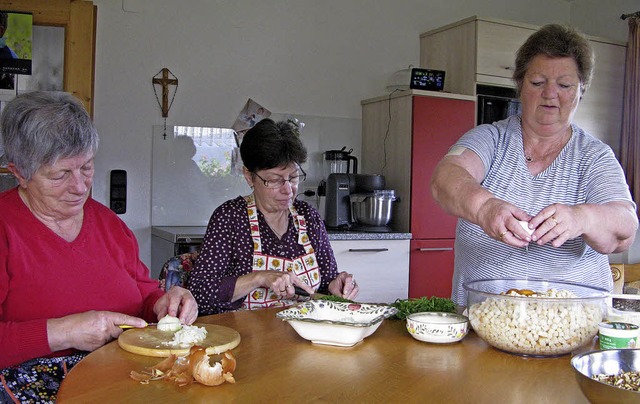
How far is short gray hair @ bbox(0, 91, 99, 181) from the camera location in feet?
5.49

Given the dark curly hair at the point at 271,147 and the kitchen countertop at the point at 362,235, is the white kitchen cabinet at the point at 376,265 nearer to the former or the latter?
the kitchen countertop at the point at 362,235

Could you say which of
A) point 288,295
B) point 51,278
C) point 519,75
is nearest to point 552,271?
point 519,75

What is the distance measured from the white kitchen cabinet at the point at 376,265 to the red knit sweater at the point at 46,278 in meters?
2.08

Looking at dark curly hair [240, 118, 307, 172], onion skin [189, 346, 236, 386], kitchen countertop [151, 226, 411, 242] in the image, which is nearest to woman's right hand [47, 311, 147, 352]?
onion skin [189, 346, 236, 386]

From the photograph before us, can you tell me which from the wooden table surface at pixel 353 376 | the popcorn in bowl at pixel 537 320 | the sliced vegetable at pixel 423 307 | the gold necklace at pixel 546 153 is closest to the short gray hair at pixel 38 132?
the wooden table surface at pixel 353 376

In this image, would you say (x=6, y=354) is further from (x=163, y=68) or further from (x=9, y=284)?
(x=163, y=68)

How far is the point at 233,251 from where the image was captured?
232cm

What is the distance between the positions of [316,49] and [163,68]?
1.09m

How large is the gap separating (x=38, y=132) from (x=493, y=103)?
3450 mm

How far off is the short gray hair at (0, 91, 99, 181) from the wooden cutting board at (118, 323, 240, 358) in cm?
50

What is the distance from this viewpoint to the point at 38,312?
1681mm

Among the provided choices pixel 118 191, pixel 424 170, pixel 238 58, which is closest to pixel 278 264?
pixel 118 191

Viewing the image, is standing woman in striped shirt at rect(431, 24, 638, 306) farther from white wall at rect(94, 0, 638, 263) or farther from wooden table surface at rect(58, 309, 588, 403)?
white wall at rect(94, 0, 638, 263)

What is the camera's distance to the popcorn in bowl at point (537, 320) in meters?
1.40
